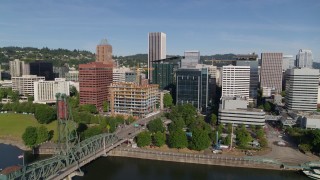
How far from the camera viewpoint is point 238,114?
6706cm

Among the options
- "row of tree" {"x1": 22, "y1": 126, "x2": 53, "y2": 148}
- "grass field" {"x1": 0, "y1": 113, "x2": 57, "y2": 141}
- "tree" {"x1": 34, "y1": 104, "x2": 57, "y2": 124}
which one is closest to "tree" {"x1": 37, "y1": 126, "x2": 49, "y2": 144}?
"row of tree" {"x1": 22, "y1": 126, "x2": 53, "y2": 148}

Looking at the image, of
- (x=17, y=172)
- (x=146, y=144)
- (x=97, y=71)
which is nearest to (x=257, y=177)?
(x=146, y=144)

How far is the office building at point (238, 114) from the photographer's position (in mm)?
66250

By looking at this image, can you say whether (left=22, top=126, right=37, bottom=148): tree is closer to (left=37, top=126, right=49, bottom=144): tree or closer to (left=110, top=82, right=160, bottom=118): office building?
(left=37, top=126, right=49, bottom=144): tree

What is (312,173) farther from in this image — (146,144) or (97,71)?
(97,71)

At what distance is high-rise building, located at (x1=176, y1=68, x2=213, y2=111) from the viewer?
8656 cm

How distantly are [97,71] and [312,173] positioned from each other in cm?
6121

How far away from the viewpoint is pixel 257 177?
4388 centimetres

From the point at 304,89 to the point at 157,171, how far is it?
51926 mm

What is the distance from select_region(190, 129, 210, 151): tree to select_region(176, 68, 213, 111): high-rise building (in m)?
35.4

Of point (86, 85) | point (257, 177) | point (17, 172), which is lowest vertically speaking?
point (257, 177)

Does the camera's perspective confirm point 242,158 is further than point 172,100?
No

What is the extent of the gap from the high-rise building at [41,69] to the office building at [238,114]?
9258 cm

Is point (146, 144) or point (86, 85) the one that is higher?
point (86, 85)
